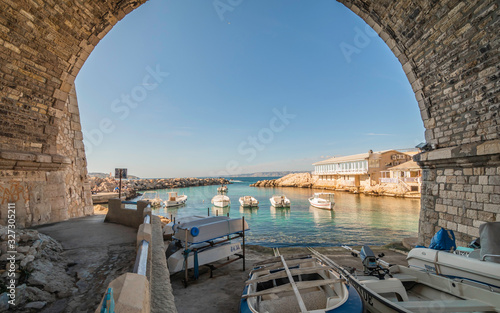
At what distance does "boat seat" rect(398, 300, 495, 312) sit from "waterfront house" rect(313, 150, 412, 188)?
42.8m

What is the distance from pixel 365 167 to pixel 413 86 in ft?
133

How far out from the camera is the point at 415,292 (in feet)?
17.2

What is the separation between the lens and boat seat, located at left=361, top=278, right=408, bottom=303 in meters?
4.73

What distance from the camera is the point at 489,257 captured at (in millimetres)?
4535

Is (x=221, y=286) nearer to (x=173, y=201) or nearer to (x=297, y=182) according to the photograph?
(x=173, y=201)

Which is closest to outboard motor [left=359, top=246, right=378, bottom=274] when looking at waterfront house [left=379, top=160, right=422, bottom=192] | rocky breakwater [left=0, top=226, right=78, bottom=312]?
rocky breakwater [left=0, top=226, right=78, bottom=312]

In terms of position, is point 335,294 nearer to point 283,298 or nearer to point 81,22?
point 283,298

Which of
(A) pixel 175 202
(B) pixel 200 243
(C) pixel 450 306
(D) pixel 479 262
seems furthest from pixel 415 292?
(A) pixel 175 202

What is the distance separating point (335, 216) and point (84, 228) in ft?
75.6

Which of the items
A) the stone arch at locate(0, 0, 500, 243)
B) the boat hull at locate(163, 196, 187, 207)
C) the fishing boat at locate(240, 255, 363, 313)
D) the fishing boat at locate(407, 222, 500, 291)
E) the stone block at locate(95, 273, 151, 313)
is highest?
the stone arch at locate(0, 0, 500, 243)

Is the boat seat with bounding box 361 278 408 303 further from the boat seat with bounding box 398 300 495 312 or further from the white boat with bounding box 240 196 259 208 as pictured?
the white boat with bounding box 240 196 259 208

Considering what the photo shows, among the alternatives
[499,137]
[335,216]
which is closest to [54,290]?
[499,137]

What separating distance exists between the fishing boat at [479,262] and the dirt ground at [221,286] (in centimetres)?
321

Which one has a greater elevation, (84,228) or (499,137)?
(499,137)
